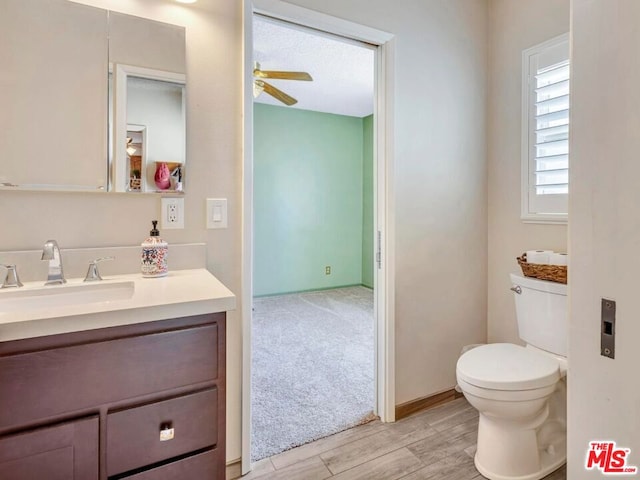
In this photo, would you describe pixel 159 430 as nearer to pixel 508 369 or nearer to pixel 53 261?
pixel 53 261

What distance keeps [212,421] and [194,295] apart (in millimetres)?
346

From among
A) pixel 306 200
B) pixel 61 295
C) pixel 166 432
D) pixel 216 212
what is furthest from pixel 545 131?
pixel 306 200

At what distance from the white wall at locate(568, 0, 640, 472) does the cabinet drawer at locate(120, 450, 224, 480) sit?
1004 mm

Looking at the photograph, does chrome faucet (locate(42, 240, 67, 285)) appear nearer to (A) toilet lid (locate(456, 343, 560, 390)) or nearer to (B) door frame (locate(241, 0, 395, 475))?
(B) door frame (locate(241, 0, 395, 475))

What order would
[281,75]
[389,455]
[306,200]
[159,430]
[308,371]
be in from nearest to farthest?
1. [159,430]
2. [389,455]
3. [308,371]
4. [281,75]
5. [306,200]

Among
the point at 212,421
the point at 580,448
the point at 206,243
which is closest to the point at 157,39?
the point at 206,243

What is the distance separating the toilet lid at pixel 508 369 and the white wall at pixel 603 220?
16.1 inches

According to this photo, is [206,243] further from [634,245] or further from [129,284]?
[634,245]

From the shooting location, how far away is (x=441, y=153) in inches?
82.2

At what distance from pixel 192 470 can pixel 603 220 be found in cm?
126

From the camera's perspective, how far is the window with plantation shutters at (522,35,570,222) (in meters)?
1.88

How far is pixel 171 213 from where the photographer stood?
1.41 m

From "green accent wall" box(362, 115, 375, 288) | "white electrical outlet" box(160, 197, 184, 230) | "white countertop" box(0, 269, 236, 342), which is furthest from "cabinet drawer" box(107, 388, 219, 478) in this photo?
"green accent wall" box(362, 115, 375, 288)

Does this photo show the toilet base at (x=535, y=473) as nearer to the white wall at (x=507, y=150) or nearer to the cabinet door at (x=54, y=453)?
the white wall at (x=507, y=150)
